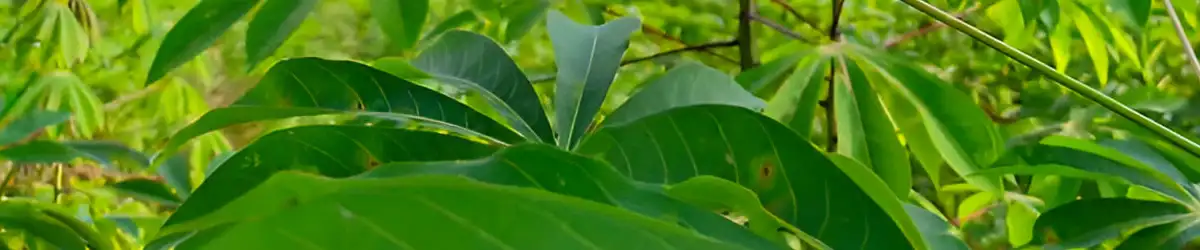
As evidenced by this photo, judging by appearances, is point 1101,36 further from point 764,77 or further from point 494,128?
point 494,128

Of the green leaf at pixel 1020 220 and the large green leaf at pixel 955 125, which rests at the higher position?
the large green leaf at pixel 955 125

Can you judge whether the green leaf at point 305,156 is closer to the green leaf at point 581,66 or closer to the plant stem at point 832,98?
the green leaf at point 581,66

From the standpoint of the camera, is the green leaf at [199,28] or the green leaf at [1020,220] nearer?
the green leaf at [199,28]

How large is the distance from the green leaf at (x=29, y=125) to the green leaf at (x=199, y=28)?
0.28 meters

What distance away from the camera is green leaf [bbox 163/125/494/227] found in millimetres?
215

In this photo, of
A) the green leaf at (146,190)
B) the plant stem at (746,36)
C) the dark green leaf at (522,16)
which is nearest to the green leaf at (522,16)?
the dark green leaf at (522,16)

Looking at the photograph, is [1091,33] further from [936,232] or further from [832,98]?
[936,232]

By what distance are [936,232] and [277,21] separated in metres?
0.20

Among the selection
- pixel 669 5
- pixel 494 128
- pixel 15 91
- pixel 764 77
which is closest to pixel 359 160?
pixel 494 128

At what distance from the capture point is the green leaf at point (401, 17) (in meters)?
0.29

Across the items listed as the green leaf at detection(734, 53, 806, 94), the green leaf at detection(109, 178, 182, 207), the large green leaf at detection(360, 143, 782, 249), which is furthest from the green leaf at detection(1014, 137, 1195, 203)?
the green leaf at detection(109, 178, 182, 207)

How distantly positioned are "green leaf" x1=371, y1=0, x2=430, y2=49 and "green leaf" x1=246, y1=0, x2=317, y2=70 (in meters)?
0.02

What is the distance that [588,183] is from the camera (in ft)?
0.53

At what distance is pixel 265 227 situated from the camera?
11 centimetres
